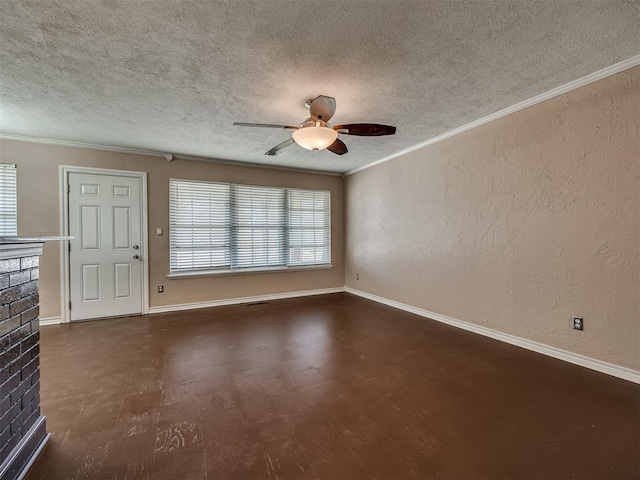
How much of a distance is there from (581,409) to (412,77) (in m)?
2.71

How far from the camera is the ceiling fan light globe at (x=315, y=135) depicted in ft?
7.36

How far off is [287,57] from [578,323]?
10.8ft

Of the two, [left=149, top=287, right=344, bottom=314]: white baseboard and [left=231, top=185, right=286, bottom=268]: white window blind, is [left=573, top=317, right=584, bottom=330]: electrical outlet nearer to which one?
[left=149, top=287, right=344, bottom=314]: white baseboard

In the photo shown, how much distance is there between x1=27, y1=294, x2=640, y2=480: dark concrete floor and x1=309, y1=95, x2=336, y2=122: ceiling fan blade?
227 cm

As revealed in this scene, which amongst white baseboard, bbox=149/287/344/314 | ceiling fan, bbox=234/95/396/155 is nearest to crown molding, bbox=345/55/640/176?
ceiling fan, bbox=234/95/396/155

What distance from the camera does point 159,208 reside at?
427cm

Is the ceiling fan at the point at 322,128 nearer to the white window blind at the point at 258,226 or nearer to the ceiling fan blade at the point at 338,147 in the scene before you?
the ceiling fan blade at the point at 338,147

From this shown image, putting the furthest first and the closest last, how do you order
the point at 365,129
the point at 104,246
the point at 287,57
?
the point at 104,246, the point at 365,129, the point at 287,57

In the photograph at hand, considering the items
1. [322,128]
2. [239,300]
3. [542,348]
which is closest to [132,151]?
[239,300]

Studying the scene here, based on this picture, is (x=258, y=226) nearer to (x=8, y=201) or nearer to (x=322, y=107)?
(x=322, y=107)

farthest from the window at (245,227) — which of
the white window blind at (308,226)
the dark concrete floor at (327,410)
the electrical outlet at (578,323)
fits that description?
the electrical outlet at (578,323)

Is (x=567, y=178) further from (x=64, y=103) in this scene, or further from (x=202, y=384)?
(x=64, y=103)

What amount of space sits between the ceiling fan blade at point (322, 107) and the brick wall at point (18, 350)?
216 centimetres

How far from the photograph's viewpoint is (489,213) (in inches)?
123
